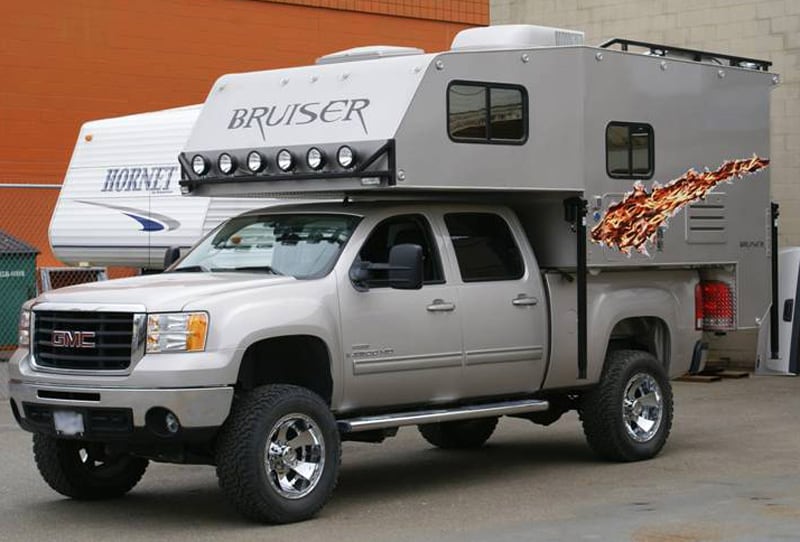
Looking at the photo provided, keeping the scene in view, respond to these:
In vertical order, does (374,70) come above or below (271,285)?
above

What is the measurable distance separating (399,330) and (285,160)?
1.41 m

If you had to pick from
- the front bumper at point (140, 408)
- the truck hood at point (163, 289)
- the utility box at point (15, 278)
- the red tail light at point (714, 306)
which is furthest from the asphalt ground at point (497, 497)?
the utility box at point (15, 278)

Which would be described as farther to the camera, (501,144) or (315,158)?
(501,144)

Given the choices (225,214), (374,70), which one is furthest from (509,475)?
(225,214)

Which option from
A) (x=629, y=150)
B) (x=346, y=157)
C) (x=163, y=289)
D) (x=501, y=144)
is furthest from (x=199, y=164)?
(x=629, y=150)

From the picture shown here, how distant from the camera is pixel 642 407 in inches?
461

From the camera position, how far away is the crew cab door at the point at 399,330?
9680 mm

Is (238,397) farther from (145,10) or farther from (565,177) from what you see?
(145,10)

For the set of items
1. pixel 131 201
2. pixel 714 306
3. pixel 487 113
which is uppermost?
pixel 487 113

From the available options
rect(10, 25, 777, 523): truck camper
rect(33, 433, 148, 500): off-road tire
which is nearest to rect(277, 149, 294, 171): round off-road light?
rect(10, 25, 777, 523): truck camper

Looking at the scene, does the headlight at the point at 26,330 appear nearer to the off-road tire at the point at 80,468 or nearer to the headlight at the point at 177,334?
the off-road tire at the point at 80,468

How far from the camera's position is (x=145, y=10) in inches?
923

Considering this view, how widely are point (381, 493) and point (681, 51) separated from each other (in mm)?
4654

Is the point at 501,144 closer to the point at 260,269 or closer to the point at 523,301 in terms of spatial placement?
A: the point at 523,301
